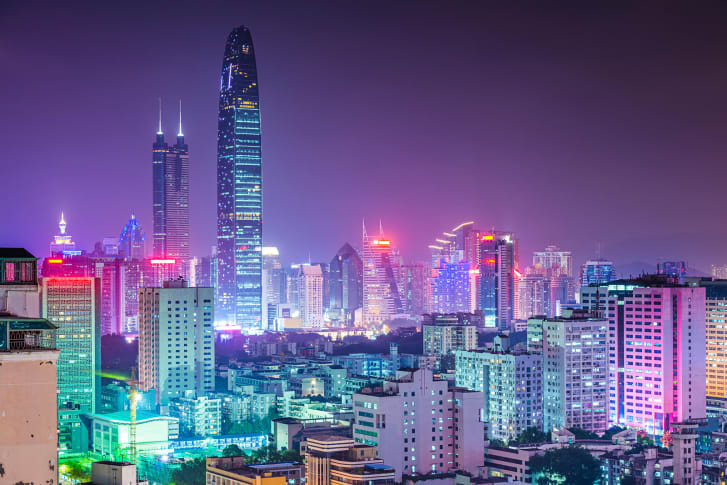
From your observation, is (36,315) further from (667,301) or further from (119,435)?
(667,301)

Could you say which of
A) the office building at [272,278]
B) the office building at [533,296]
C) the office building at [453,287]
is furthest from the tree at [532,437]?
the office building at [272,278]

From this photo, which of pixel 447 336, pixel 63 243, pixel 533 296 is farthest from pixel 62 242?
pixel 533 296

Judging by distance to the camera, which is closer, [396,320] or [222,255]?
[222,255]

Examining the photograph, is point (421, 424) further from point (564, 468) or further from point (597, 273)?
point (597, 273)

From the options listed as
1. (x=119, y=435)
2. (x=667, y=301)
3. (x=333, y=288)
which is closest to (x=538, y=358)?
(x=667, y=301)

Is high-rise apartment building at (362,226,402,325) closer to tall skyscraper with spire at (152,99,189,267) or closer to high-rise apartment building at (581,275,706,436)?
tall skyscraper with spire at (152,99,189,267)

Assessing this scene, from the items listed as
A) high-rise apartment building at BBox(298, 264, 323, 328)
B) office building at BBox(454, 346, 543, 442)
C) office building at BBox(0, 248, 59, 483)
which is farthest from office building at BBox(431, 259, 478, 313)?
office building at BBox(0, 248, 59, 483)

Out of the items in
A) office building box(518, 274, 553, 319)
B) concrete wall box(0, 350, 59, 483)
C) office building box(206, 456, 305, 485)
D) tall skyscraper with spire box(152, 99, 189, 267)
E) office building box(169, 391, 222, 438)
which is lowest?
office building box(169, 391, 222, 438)
